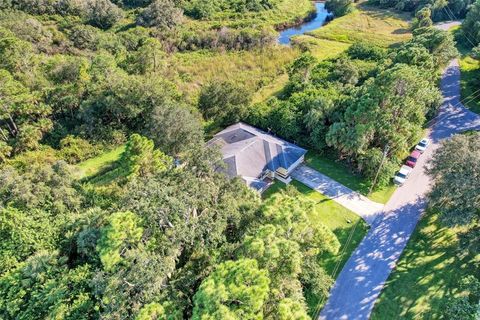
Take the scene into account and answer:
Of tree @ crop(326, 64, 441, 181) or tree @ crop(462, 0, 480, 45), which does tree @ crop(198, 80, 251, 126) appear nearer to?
tree @ crop(326, 64, 441, 181)

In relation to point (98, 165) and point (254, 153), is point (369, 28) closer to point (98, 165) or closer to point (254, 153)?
point (254, 153)

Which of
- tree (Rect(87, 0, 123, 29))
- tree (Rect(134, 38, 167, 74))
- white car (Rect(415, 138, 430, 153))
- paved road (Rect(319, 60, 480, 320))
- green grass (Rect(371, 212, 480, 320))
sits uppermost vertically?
tree (Rect(87, 0, 123, 29))

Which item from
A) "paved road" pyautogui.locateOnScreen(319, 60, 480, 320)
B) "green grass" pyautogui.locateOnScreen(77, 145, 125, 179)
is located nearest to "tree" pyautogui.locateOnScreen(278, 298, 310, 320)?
"paved road" pyautogui.locateOnScreen(319, 60, 480, 320)

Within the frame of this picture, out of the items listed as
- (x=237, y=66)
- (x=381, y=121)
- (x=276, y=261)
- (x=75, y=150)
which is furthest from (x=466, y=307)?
(x=237, y=66)

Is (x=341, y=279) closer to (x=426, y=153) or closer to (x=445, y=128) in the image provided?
(x=426, y=153)

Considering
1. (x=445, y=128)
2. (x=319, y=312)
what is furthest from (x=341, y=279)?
(x=445, y=128)

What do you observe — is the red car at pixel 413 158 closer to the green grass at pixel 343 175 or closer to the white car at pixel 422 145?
the white car at pixel 422 145

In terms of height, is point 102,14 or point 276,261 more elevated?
point 102,14
